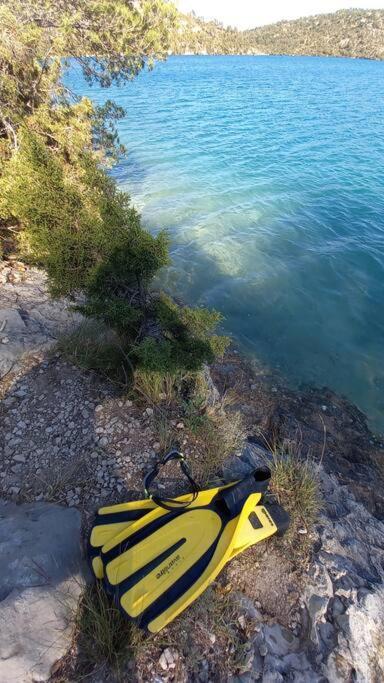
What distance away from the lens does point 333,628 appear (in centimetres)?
270

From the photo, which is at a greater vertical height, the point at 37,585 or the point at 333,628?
the point at 37,585

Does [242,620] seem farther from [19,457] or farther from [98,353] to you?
[98,353]

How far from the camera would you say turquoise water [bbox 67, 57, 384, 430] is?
7.87 metres

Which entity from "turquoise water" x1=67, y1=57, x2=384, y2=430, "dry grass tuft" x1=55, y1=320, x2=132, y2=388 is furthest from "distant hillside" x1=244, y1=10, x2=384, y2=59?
"dry grass tuft" x1=55, y1=320, x2=132, y2=388

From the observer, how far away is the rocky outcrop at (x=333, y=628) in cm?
250

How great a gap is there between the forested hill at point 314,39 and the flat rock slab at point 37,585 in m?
130

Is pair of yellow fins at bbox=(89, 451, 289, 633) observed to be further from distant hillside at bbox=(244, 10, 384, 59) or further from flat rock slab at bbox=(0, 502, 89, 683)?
distant hillside at bbox=(244, 10, 384, 59)

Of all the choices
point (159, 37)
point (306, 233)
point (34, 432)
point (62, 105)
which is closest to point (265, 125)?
point (306, 233)

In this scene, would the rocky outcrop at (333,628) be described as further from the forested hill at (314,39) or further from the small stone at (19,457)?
the forested hill at (314,39)

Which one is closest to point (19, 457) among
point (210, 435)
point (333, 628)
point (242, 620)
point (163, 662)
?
point (210, 435)

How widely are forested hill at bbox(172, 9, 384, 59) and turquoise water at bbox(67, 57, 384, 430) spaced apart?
350 ft

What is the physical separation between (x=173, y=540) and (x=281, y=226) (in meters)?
11.7

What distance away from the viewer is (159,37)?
24.3ft

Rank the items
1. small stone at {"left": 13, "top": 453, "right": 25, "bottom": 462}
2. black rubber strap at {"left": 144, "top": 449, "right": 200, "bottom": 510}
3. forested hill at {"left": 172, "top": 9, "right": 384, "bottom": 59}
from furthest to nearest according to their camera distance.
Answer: forested hill at {"left": 172, "top": 9, "right": 384, "bottom": 59} < small stone at {"left": 13, "top": 453, "right": 25, "bottom": 462} < black rubber strap at {"left": 144, "top": 449, "right": 200, "bottom": 510}
